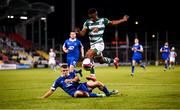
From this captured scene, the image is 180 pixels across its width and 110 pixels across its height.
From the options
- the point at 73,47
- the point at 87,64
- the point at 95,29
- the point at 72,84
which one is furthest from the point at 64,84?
the point at 73,47

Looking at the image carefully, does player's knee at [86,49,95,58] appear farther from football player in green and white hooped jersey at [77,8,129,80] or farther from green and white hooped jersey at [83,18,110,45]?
green and white hooped jersey at [83,18,110,45]

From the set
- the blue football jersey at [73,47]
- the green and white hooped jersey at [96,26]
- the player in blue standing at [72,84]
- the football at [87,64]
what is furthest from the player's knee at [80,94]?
the blue football jersey at [73,47]

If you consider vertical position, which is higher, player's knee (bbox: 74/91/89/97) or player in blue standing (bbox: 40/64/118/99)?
player in blue standing (bbox: 40/64/118/99)

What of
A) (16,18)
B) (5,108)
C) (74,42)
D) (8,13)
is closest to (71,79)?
(5,108)

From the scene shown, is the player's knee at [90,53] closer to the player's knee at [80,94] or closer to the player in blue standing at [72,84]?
the player in blue standing at [72,84]

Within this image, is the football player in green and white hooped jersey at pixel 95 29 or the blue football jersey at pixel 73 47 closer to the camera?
the football player in green and white hooped jersey at pixel 95 29

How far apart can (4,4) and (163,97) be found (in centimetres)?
3990

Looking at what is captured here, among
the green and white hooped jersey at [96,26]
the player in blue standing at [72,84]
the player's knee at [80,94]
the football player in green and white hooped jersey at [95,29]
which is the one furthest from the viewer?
the green and white hooped jersey at [96,26]

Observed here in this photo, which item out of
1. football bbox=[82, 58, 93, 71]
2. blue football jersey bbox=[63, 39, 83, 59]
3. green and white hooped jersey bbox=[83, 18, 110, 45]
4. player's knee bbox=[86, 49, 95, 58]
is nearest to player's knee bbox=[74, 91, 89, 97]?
football bbox=[82, 58, 93, 71]

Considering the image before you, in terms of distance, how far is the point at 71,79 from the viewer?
45.6 feet

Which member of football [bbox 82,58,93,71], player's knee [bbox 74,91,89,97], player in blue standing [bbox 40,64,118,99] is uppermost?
football [bbox 82,58,93,71]

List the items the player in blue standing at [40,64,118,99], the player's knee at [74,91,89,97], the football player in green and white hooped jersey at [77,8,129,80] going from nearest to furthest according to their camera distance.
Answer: the player in blue standing at [40,64,118,99] → the player's knee at [74,91,89,97] → the football player in green and white hooped jersey at [77,8,129,80]

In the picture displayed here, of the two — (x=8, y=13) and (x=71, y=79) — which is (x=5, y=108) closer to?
(x=71, y=79)

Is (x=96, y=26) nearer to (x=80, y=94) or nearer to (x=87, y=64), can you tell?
(x=87, y=64)
